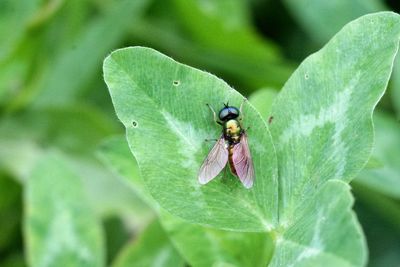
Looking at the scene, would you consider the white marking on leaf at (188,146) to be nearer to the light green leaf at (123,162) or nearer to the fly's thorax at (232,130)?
the fly's thorax at (232,130)

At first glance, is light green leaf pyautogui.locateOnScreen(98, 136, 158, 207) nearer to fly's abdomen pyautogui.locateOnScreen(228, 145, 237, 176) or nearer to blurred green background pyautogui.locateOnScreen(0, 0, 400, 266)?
fly's abdomen pyautogui.locateOnScreen(228, 145, 237, 176)

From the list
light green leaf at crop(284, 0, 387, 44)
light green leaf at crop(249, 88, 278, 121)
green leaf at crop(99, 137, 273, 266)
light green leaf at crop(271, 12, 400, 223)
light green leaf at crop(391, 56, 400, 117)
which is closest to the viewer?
light green leaf at crop(271, 12, 400, 223)

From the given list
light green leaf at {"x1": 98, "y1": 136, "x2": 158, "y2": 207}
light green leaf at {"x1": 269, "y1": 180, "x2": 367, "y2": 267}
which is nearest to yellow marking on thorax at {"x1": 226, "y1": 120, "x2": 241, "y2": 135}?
light green leaf at {"x1": 269, "y1": 180, "x2": 367, "y2": 267}

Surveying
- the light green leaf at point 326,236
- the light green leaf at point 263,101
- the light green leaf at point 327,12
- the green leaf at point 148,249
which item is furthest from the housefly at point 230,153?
the light green leaf at point 327,12

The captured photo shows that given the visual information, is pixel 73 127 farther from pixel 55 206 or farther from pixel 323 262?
pixel 323 262

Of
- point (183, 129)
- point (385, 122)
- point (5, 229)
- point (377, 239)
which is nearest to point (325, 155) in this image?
point (183, 129)

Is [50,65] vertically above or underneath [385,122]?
underneath

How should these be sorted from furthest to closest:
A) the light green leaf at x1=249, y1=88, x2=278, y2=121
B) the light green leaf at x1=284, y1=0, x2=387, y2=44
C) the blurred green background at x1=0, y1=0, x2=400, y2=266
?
the light green leaf at x1=284, y1=0, x2=387, y2=44 → the blurred green background at x1=0, y1=0, x2=400, y2=266 → the light green leaf at x1=249, y1=88, x2=278, y2=121
